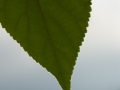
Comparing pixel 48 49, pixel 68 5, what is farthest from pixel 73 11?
pixel 48 49

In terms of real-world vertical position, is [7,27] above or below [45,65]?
above

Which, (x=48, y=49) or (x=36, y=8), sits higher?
(x=36, y=8)

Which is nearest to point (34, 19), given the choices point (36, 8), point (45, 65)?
point (36, 8)

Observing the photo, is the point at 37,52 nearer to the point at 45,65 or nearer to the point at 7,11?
the point at 45,65

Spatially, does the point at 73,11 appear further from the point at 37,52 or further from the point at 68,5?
the point at 37,52
